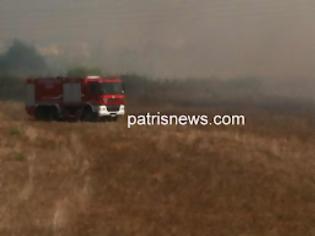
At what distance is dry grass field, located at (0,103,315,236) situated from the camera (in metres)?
15.7

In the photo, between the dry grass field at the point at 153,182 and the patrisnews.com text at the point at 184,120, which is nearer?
the dry grass field at the point at 153,182

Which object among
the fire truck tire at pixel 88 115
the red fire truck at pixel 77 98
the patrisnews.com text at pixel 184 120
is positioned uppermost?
the red fire truck at pixel 77 98

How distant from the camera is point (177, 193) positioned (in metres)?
20.4

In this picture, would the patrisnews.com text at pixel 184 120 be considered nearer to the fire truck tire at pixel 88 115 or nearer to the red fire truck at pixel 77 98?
the red fire truck at pixel 77 98

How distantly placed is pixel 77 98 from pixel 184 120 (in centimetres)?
778

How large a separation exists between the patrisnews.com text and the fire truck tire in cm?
210

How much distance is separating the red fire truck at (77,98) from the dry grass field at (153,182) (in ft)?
11.6

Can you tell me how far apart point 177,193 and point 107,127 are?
1620cm

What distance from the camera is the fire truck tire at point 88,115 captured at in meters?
39.7

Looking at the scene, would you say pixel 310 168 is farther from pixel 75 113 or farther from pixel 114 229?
pixel 75 113

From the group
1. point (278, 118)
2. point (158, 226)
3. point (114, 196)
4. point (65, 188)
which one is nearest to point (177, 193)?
point (114, 196)

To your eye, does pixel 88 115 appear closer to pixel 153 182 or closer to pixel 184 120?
pixel 184 120

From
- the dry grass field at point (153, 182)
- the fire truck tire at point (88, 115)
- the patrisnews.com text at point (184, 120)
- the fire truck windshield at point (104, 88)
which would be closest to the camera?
the dry grass field at point (153, 182)

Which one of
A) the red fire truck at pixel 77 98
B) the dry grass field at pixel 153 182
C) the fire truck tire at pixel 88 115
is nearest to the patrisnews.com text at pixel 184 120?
the red fire truck at pixel 77 98
